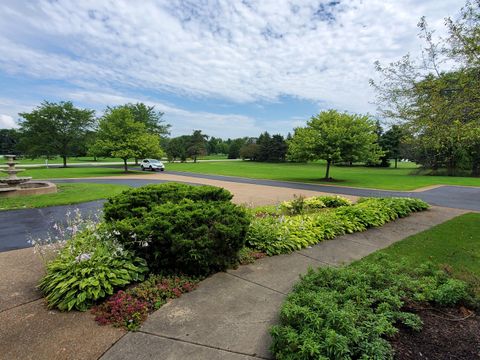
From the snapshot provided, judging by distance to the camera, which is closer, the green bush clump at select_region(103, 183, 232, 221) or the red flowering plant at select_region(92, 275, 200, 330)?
the red flowering plant at select_region(92, 275, 200, 330)

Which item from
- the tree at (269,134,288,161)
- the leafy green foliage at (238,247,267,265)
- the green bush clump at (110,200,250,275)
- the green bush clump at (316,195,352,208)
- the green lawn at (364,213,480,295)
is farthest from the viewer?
the tree at (269,134,288,161)

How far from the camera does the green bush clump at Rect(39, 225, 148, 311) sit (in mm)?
3213

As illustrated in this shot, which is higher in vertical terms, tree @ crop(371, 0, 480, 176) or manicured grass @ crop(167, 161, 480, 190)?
tree @ crop(371, 0, 480, 176)

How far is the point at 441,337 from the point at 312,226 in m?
3.81

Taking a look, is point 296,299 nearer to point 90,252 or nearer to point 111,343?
point 111,343

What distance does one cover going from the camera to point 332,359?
7.00ft

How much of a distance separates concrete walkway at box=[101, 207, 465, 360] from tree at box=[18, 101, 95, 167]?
131 feet

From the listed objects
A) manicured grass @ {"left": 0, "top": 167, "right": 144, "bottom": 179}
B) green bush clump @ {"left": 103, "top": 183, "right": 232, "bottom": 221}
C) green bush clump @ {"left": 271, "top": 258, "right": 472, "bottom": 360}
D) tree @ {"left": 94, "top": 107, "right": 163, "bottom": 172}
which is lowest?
manicured grass @ {"left": 0, "top": 167, "right": 144, "bottom": 179}

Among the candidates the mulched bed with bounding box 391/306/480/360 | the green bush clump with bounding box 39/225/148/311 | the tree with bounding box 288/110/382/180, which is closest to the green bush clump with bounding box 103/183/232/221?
the green bush clump with bounding box 39/225/148/311

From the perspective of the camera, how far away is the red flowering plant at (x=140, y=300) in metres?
2.93

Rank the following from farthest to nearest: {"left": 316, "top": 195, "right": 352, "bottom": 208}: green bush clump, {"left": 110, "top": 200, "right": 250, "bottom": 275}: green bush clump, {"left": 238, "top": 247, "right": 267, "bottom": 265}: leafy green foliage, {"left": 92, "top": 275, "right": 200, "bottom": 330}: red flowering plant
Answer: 1. {"left": 316, "top": 195, "right": 352, "bottom": 208}: green bush clump
2. {"left": 238, "top": 247, "right": 267, "bottom": 265}: leafy green foliage
3. {"left": 110, "top": 200, "right": 250, "bottom": 275}: green bush clump
4. {"left": 92, "top": 275, "right": 200, "bottom": 330}: red flowering plant

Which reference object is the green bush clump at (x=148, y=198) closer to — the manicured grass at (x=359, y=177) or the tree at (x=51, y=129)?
the manicured grass at (x=359, y=177)

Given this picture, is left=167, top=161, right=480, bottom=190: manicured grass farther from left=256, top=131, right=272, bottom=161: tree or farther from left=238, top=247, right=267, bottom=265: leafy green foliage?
left=256, top=131, right=272, bottom=161: tree

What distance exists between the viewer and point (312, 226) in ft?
20.7
